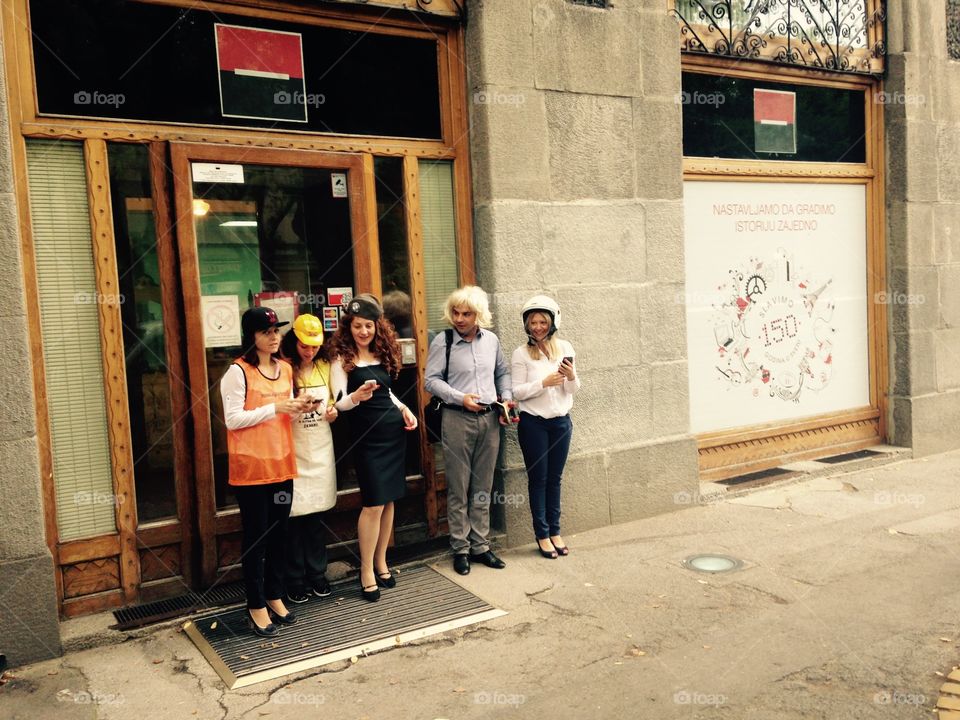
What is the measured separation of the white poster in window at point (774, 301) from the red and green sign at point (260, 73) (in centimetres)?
377

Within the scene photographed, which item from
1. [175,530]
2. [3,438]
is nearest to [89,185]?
[3,438]

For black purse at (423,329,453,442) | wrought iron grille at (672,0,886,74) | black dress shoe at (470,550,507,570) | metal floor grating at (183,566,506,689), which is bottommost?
metal floor grating at (183,566,506,689)

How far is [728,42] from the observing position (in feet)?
26.5

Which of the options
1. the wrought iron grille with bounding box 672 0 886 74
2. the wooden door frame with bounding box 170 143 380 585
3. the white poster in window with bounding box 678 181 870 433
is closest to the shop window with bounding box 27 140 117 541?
the wooden door frame with bounding box 170 143 380 585

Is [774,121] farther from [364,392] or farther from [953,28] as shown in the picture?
[364,392]

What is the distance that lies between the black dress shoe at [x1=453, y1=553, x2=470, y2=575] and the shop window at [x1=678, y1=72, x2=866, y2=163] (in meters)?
4.26

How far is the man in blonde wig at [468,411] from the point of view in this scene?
5.97 metres

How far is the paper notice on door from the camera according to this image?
5637mm

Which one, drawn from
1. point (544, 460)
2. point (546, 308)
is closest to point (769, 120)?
point (546, 308)

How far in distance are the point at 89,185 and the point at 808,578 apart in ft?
17.2

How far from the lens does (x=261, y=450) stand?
4941 mm

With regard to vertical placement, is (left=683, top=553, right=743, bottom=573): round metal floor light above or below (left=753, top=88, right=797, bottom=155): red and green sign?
below

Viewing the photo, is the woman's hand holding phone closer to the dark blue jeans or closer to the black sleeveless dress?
the black sleeveless dress

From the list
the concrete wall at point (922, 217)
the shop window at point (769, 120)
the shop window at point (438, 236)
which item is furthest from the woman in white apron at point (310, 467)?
the concrete wall at point (922, 217)
